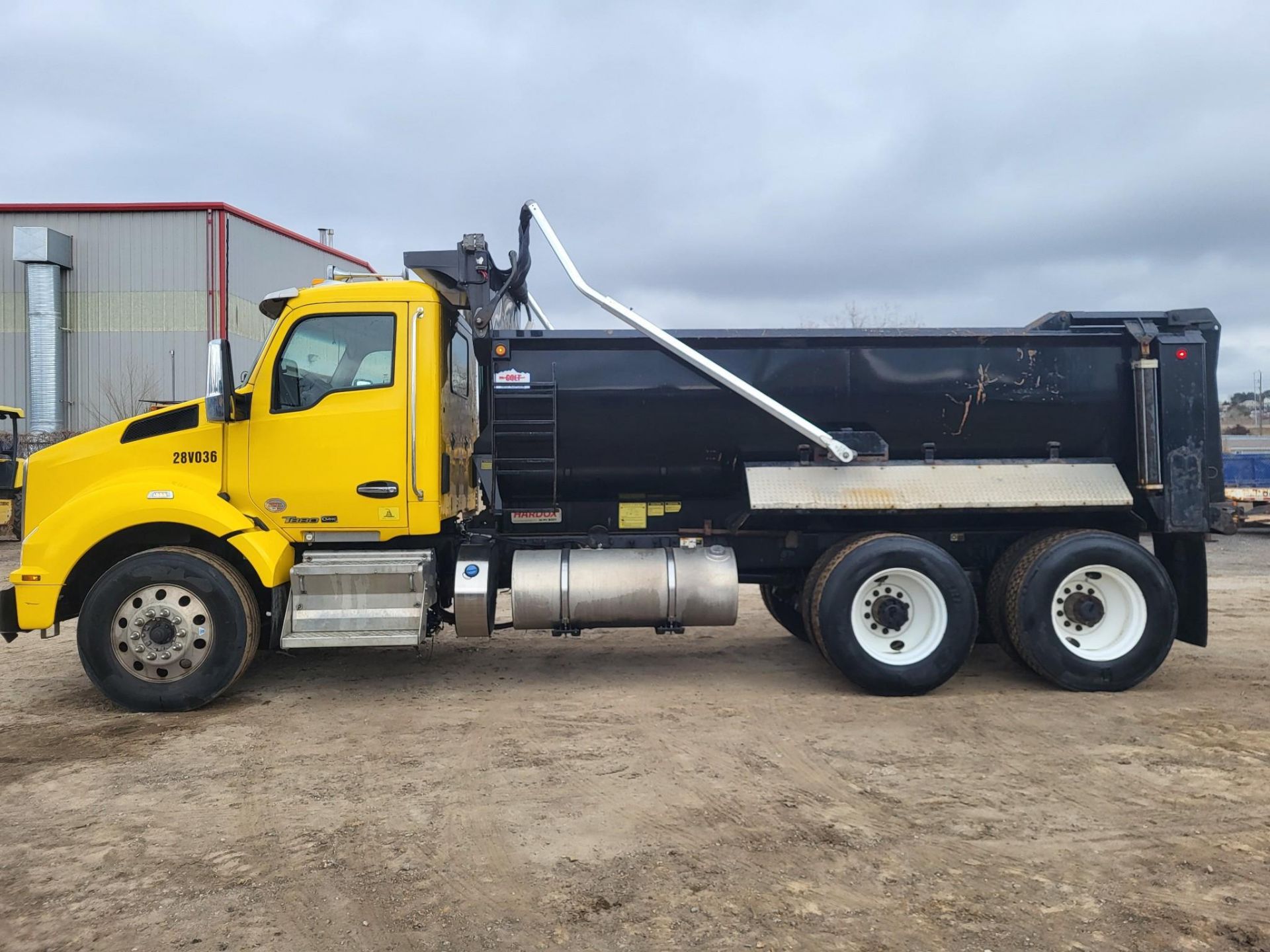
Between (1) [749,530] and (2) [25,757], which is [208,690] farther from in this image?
(1) [749,530]

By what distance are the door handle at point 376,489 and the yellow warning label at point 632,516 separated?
1.87m

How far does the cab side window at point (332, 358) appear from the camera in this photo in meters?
6.59

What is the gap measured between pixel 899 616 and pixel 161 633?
5347mm

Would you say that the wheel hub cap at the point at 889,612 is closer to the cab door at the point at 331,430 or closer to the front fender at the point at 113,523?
the cab door at the point at 331,430

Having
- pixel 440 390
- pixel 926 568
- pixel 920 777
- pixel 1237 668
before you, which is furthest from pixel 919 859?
pixel 1237 668

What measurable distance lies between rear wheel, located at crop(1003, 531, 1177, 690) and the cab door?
4.83m

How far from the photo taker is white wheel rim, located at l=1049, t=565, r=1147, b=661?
6598 millimetres

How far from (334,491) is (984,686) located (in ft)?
17.3

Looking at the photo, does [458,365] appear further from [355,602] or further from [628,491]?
[355,602]

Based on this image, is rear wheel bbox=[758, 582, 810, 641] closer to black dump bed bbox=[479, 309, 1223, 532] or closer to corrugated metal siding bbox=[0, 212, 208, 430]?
black dump bed bbox=[479, 309, 1223, 532]

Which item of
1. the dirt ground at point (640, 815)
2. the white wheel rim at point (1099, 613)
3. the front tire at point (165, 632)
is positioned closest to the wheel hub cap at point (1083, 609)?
the white wheel rim at point (1099, 613)

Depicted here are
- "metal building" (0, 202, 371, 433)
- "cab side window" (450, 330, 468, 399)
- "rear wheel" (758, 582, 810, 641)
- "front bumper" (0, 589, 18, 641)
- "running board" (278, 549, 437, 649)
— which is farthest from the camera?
"metal building" (0, 202, 371, 433)

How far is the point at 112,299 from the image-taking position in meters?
25.9

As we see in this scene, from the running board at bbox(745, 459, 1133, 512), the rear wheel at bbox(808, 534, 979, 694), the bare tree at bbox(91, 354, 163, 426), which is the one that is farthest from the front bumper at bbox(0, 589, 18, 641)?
the bare tree at bbox(91, 354, 163, 426)
